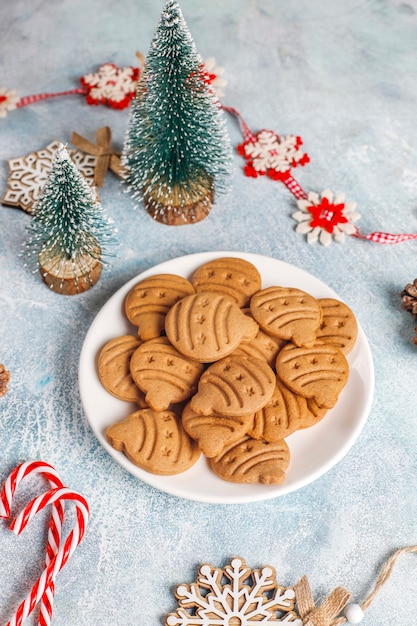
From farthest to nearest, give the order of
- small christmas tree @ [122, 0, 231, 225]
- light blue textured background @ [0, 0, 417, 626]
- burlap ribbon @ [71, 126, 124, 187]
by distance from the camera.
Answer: burlap ribbon @ [71, 126, 124, 187]
small christmas tree @ [122, 0, 231, 225]
light blue textured background @ [0, 0, 417, 626]

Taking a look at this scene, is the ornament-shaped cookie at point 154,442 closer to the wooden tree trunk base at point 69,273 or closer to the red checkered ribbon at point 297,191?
the wooden tree trunk base at point 69,273

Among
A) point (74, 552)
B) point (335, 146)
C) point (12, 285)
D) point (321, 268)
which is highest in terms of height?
point (335, 146)

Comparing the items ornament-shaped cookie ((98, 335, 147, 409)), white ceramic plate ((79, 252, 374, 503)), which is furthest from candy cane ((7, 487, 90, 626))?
ornament-shaped cookie ((98, 335, 147, 409))

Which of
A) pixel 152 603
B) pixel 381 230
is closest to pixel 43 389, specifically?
pixel 152 603

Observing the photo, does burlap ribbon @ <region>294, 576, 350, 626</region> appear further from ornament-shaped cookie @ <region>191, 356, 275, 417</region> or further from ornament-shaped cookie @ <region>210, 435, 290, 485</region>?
ornament-shaped cookie @ <region>191, 356, 275, 417</region>

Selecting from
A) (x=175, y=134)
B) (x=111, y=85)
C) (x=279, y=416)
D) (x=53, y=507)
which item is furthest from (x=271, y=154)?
(x=53, y=507)

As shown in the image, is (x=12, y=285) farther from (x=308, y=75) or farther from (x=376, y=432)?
(x=308, y=75)

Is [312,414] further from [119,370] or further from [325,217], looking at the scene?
[325,217]
